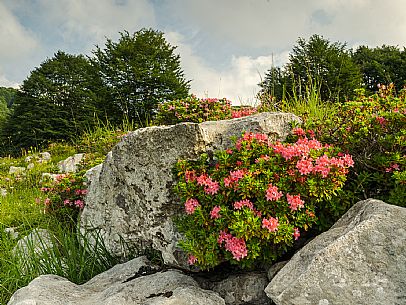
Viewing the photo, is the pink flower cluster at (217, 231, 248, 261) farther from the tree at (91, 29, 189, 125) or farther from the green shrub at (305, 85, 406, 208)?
the tree at (91, 29, 189, 125)

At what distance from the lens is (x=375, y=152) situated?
11.3ft

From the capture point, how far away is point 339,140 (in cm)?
363

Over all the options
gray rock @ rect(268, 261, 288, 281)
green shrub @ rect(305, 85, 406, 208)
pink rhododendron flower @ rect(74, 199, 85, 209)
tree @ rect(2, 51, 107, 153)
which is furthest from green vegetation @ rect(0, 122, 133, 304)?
tree @ rect(2, 51, 107, 153)

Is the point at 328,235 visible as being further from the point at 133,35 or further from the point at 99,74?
the point at 133,35

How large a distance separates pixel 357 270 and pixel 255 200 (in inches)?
35.1

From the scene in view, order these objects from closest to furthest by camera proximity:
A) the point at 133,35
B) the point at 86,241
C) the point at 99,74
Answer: the point at 86,241
the point at 99,74
the point at 133,35

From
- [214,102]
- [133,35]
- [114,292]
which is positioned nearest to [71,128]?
[133,35]

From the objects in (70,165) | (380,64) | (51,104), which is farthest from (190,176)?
(380,64)

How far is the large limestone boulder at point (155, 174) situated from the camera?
344 cm

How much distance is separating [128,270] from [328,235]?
5.80ft

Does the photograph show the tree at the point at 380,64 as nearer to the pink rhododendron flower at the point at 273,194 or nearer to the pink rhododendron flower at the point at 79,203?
the pink rhododendron flower at the point at 79,203

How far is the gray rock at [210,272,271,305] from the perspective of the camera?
3004mm

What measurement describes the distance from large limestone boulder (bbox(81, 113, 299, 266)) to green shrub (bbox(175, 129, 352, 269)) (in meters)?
0.43

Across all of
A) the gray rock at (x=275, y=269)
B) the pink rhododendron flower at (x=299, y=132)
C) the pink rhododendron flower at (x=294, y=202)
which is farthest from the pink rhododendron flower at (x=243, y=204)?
the pink rhododendron flower at (x=299, y=132)
